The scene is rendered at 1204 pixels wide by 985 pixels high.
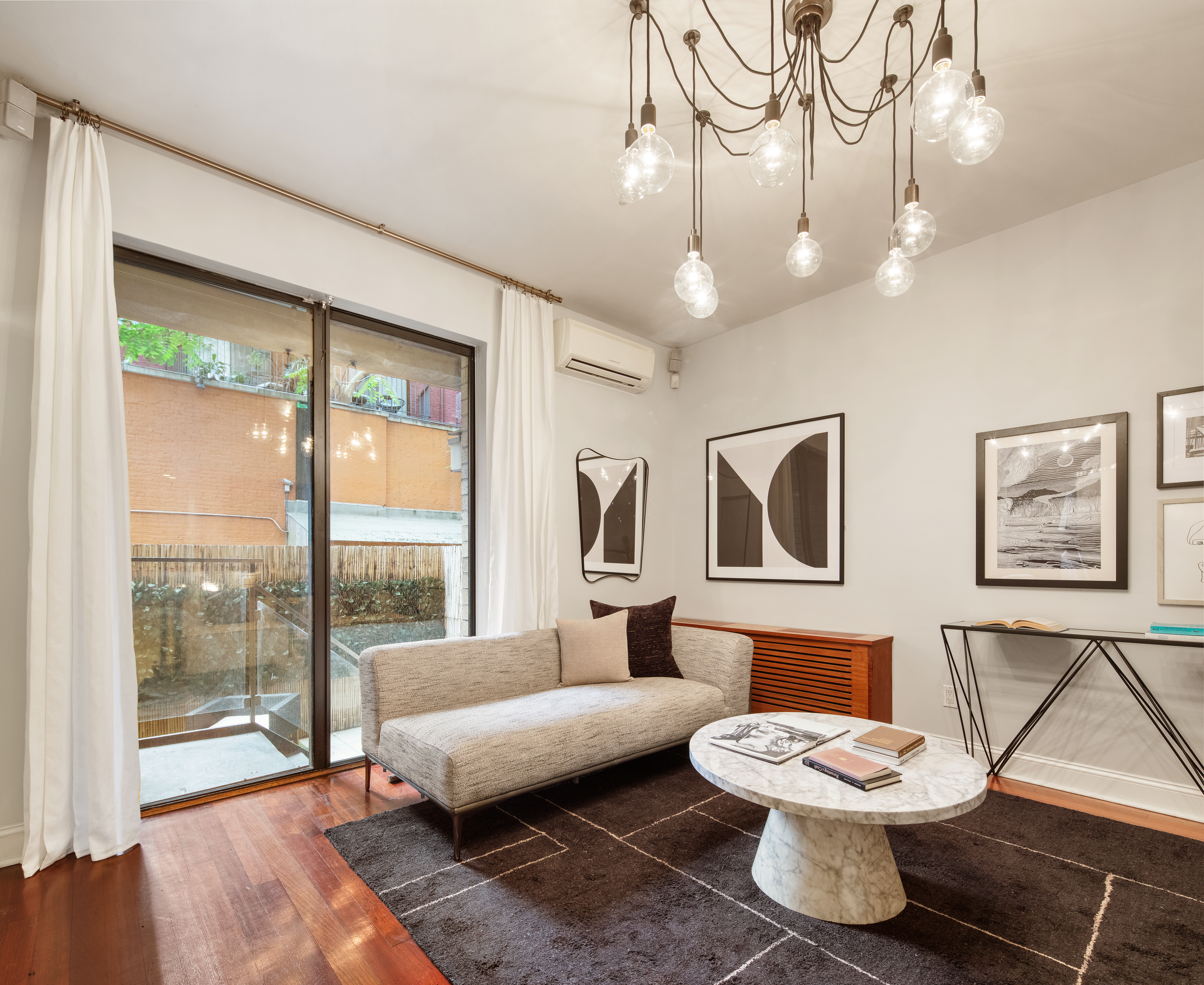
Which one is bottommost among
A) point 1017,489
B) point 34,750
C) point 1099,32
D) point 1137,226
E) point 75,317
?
point 34,750

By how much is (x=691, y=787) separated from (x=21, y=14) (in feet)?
12.2

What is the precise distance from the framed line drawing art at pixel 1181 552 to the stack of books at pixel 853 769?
1722mm

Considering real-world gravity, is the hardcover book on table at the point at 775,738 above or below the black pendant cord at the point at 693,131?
below

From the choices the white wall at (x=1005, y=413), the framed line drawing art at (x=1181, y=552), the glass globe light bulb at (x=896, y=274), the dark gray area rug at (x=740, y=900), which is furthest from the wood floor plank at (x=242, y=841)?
the framed line drawing art at (x=1181, y=552)

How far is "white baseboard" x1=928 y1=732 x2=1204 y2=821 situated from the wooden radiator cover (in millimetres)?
392

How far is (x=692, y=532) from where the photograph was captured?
463cm

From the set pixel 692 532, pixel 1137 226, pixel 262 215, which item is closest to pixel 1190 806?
pixel 1137 226

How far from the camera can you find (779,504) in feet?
13.4

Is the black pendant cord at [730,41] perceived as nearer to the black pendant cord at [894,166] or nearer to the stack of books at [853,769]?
the black pendant cord at [894,166]

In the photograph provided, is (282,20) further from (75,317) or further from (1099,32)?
(1099,32)

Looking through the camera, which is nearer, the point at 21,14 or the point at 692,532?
the point at 21,14

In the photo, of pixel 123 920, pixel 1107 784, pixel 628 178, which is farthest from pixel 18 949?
pixel 1107 784

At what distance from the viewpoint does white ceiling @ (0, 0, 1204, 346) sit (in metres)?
1.97

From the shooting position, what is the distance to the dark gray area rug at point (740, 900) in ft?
5.25
